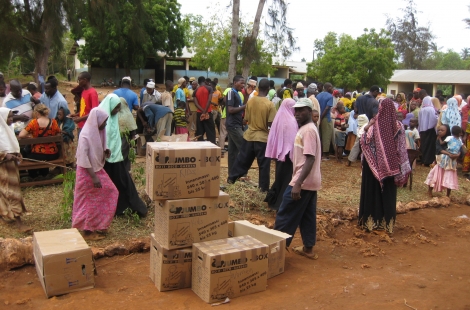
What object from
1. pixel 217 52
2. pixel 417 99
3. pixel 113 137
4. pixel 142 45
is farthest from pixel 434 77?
pixel 113 137

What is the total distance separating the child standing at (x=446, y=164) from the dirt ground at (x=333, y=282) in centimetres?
236

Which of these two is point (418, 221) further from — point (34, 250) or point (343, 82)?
point (343, 82)

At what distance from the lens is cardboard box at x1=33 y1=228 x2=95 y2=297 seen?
3.99m

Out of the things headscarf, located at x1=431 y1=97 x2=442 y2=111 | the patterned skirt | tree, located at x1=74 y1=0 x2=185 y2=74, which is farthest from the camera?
tree, located at x1=74 y1=0 x2=185 y2=74

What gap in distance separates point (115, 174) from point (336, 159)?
6.79m

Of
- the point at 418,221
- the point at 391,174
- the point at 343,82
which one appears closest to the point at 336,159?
the point at 418,221

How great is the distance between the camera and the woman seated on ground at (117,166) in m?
5.54

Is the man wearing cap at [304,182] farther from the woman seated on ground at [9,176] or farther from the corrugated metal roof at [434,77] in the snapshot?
the corrugated metal roof at [434,77]

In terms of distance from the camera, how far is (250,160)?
7.49 m

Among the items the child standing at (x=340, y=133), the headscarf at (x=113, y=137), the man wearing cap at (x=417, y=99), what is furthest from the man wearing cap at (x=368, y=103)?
the headscarf at (x=113, y=137)

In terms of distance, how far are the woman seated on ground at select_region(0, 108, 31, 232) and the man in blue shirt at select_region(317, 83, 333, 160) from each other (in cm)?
696

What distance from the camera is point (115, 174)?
593cm

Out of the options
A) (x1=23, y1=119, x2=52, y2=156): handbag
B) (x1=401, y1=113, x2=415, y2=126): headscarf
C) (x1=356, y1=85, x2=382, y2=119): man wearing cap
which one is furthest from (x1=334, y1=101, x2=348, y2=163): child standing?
(x1=23, y1=119, x2=52, y2=156): handbag

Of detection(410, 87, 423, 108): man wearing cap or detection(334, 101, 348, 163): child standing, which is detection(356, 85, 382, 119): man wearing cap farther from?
detection(410, 87, 423, 108): man wearing cap
